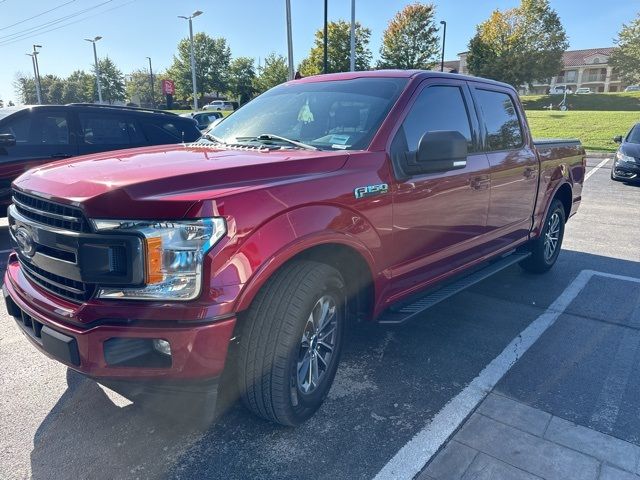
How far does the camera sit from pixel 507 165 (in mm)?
4191

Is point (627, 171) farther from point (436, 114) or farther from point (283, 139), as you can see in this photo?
point (283, 139)

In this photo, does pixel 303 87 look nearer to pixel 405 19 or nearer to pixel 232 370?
pixel 232 370

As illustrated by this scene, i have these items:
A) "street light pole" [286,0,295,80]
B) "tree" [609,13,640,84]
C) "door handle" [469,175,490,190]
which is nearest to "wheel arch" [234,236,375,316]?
"door handle" [469,175,490,190]

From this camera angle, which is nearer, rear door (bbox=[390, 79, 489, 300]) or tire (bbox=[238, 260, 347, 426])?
tire (bbox=[238, 260, 347, 426])

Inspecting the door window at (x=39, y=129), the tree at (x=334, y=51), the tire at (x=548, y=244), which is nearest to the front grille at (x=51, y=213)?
the tire at (x=548, y=244)

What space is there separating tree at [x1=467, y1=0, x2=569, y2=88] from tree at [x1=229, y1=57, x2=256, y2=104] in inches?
1231

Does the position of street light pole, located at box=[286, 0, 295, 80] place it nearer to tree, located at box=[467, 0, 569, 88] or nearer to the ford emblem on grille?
the ford emblem on grille

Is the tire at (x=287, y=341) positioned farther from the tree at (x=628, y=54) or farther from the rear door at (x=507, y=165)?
the tree at (x=628, y=54)

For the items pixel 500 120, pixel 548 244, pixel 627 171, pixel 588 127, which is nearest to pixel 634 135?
pixel 627 171

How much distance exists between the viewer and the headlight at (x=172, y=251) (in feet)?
6.57

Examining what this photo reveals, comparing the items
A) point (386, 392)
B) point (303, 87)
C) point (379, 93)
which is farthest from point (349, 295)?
point (303, 87)

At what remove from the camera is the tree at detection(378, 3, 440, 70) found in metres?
47.7

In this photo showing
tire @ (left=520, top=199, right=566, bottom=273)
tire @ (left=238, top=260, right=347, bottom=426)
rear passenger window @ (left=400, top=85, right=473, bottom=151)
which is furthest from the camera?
tire @ (left=520, top=199, right=566, bottom=273)

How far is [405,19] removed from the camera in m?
48.0
